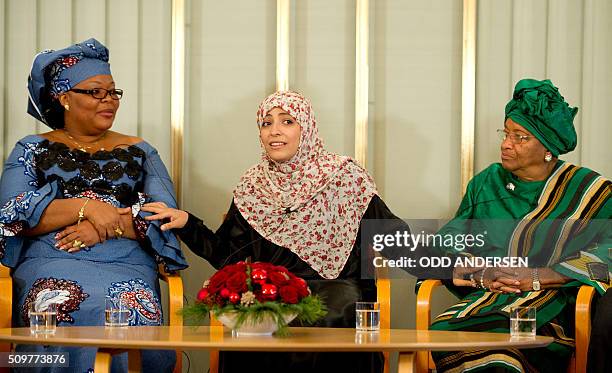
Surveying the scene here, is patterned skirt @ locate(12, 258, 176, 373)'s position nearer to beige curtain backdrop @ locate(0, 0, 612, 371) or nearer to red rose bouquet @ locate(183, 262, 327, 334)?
red rose bouquet @ locate(183, 262, 327, 334)

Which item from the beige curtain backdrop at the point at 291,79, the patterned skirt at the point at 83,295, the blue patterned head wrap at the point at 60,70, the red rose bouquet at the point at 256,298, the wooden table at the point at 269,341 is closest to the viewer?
the wooden table at the point at 269,341

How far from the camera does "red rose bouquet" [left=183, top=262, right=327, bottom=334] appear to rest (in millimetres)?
2795

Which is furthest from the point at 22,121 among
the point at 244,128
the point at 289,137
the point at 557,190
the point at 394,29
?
the point at 557,190

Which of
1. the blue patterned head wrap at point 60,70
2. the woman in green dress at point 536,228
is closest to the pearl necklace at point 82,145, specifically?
the blue patterned head wrap at point 60,70

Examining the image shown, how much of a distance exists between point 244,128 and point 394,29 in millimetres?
837

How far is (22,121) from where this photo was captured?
4.62 metres

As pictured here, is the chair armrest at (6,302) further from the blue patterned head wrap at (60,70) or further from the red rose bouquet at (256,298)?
the red rose bouquet at (256,298)

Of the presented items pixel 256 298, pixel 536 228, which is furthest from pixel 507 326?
pixel 256 298

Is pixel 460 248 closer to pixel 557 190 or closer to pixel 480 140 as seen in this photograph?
pixel 557 190

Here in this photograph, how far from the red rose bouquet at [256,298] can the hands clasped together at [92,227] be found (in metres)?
1.03

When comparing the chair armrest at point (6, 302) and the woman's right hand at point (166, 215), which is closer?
the chair armrest at point (6, 302)

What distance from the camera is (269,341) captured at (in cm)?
268

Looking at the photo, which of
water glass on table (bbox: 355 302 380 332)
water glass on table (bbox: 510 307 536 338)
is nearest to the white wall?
water glass on table (bbox: 355 302 380 332)

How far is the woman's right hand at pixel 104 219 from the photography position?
3.83 m
